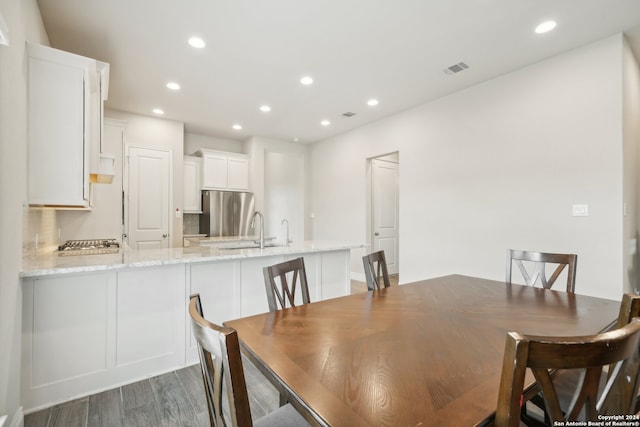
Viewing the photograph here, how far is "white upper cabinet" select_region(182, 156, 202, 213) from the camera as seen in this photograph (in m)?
5.43

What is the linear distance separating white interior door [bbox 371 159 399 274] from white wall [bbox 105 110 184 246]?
3.42m

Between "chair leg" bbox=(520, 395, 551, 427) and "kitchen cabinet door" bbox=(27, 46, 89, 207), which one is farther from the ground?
"kitchen cabinet door" bbox=(27, 46, 89, 207)

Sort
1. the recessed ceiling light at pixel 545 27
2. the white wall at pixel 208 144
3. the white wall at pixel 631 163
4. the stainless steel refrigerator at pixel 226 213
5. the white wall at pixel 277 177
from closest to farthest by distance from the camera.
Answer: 1. the recessed ceiling light at pixel 545 27
2. the white wall at pixel 631 163
3. the stainless steel refrigerator at pixel 226 213
4. the white wall at pixel 208 144
5. the white wall at pixel 277 177

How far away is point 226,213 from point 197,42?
3235 millimetres

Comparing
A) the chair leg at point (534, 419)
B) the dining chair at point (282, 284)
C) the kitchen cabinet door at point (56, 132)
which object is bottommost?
the chair leg at point (534, 419)

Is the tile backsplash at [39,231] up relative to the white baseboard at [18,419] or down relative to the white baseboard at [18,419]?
up

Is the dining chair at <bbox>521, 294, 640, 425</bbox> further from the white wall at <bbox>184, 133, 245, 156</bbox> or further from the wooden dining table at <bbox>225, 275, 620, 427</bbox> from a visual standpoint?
the white wall at <bbox>184, 133, 245, 156</bbox>

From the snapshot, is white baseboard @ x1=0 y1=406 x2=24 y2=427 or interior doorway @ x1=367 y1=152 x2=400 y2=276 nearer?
white baseboard @ x1=0 y1=406 x2=24 y2=427

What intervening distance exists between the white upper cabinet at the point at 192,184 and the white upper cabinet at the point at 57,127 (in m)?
3.37

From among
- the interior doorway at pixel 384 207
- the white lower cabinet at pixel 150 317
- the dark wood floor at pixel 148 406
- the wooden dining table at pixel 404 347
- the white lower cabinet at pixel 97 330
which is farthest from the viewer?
the interior doorway at pixel 384 207

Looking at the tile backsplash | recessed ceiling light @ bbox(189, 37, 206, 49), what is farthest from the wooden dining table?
recessed ceiling light @ bbox(189, 37, 206, 49)

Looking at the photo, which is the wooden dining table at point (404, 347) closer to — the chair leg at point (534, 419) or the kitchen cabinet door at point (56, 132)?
the chair leg at point (534, 419)

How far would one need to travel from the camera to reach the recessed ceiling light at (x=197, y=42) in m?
2.75

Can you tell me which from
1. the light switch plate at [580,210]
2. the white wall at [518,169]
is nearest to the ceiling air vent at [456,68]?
the white wall at [518,169]
